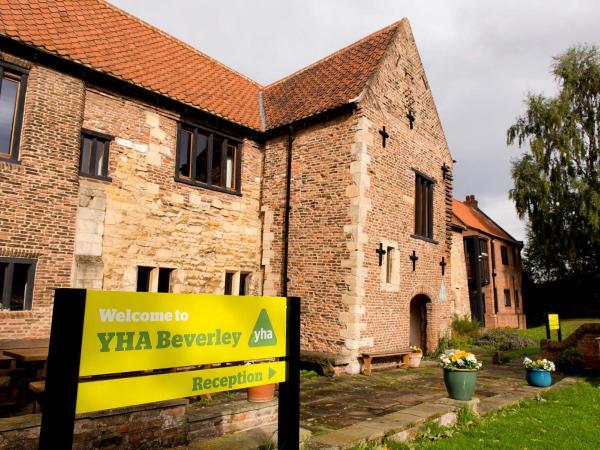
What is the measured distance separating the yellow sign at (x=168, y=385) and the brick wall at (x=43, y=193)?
22.2 ft

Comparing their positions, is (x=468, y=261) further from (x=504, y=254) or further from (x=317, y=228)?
(x=317, y=228)

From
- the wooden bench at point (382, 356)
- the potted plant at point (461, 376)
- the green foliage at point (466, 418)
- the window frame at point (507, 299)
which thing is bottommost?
the green foliage at point (466, 418)

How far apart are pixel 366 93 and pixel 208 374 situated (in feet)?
34.0

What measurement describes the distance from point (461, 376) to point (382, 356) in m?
4.75

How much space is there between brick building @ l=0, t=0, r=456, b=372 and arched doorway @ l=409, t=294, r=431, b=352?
69 millimetres

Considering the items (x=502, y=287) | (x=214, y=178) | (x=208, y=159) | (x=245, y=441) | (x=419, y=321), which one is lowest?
(x=245, y=441)

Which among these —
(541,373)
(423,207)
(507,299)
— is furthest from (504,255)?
(541,373)

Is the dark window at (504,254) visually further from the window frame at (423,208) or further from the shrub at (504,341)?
the window frame at (423,208)

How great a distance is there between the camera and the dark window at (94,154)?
9.96 m

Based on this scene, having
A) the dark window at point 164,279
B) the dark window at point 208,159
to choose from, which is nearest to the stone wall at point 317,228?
the dark window at point 208,159

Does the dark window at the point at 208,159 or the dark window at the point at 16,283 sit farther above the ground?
the dark window at the point at 208,159

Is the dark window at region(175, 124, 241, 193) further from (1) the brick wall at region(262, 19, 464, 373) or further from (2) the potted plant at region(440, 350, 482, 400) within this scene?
(2) the potted plant at region(440, 350, 482, 400)

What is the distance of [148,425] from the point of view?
4.70 m

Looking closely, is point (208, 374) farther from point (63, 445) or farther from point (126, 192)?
point (126, 192)
